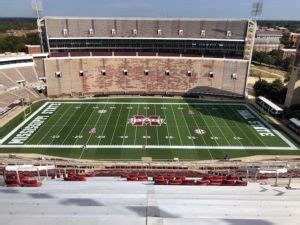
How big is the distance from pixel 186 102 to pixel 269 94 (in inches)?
498

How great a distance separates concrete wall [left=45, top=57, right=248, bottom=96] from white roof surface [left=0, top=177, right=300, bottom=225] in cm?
3402

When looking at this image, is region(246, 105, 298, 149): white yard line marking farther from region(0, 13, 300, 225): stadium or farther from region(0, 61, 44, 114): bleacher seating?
region(0, 61, 44, 114): bleacher seating

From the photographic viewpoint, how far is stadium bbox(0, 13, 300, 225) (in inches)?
351

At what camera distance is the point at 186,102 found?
4094 cm

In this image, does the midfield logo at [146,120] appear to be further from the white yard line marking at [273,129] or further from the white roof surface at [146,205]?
the white roof surface at [146,205]

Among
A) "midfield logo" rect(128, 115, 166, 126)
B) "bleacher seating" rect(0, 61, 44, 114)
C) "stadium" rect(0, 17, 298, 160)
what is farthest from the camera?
"bleacher seating" rect(0, 61, 44, 114)

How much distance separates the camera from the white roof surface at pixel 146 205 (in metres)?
8.02

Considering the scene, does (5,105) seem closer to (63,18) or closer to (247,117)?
(63,18)

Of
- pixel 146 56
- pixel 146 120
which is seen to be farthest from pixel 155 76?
pixel 146 120

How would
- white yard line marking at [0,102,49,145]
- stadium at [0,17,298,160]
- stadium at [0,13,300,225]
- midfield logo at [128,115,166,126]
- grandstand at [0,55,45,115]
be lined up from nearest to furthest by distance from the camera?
stadium at [0,13,300,225] → stadium at [0,17,298,160] → white yard line marking at [0,102,49,145] → midfield logo at [128,115,166,126] → grandstand at [0,55,45,115]

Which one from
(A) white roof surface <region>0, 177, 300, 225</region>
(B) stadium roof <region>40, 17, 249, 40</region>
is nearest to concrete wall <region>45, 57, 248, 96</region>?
(B) stadium roof <region>40, 17, 249, 40</region>

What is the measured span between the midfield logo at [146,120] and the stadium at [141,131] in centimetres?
12

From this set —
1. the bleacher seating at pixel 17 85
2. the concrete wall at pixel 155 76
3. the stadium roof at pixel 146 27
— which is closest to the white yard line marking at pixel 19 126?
the bleacher seating at pixel 17 85

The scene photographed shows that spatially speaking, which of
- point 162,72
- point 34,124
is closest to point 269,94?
point 162,72
